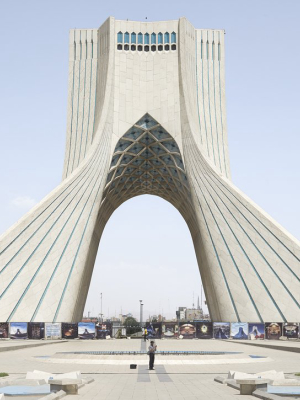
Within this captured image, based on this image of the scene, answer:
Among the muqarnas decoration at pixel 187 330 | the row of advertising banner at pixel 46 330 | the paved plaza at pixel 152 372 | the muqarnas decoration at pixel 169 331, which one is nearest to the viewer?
the paved plaza at pixel 152 372

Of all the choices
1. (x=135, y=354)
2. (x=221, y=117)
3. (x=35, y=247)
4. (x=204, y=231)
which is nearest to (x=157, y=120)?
(x=221, y=117)

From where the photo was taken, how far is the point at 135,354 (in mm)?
18828

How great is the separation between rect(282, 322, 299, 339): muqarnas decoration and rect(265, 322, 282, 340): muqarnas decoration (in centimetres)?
24

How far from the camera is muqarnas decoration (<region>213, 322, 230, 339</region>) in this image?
1170 inches

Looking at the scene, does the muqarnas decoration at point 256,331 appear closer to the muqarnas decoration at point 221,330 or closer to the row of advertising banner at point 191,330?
the row of advertising banner at point 191,330

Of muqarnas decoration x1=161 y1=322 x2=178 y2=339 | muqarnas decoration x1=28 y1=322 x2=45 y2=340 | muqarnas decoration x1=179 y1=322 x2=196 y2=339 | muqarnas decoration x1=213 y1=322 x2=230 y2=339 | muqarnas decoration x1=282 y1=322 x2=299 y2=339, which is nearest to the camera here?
muqarnas decoration x1=282 y1=322 x2=299 y2=339

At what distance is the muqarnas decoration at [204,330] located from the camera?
30.3 metres

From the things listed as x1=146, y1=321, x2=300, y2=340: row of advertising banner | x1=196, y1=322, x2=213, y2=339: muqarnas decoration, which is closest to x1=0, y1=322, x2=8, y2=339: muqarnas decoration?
x1=146, y1=321, x2=300, y2=340: row of advertising banner

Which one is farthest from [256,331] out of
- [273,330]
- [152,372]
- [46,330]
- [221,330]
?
[152,372]

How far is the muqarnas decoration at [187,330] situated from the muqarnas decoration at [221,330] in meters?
1.21

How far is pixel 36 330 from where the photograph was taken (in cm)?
2905

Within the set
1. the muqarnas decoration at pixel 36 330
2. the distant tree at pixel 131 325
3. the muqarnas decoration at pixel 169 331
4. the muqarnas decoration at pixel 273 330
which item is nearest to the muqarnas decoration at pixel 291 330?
the muqarnas decoration at pixel 273 330

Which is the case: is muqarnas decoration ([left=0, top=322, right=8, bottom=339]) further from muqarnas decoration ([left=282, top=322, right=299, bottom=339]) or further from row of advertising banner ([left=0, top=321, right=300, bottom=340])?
muqarnas decoration ([left=282, top=322, right=299, bottom=339])

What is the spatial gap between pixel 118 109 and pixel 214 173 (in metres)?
9.40
